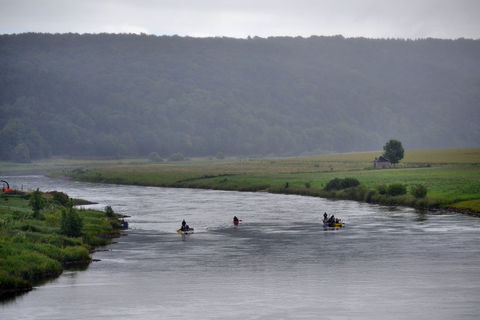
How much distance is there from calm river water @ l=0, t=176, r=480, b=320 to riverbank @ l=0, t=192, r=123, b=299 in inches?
48.8

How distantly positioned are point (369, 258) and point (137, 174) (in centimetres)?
13566

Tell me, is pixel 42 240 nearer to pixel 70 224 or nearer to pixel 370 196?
pixel 70 224

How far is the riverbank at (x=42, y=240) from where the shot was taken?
4323 centimetres

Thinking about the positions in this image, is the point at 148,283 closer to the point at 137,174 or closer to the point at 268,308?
the point at 268,308

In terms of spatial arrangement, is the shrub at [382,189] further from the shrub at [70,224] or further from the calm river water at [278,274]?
the shrub at [70,224]

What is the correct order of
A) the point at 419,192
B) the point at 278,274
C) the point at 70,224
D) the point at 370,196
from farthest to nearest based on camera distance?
the point at 370,196, the point at 419,192, the point at 70,224, the point at 278,274

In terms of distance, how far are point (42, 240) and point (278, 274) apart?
17692 millimetres

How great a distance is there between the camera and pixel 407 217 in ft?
261

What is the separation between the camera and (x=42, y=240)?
169ft

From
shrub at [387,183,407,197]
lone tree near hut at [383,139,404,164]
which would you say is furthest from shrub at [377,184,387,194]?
lone tree near hut at [383,139,404,164]

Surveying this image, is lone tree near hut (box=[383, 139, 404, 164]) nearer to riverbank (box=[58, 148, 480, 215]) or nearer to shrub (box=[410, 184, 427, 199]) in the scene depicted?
riverbank (box=[58, 148, 480, 215])

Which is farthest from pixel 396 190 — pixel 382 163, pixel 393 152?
pixel 393 152

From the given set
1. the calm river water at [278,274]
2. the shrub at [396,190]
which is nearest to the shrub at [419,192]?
the shrub at [396,190]

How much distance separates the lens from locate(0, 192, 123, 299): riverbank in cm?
4323
